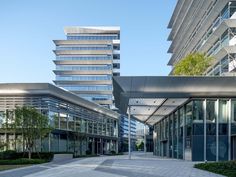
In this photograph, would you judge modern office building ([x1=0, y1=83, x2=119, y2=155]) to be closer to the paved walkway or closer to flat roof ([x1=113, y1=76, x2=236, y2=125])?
flat roof ([x1=113, y1=76, x2=236, y2=125])

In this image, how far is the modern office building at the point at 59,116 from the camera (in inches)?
1834

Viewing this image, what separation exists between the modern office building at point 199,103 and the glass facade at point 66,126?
13.5 meters

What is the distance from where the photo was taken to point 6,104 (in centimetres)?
4703

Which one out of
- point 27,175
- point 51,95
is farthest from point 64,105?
point 27,175

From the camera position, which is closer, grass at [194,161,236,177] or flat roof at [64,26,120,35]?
grass at [194,161,236,177]

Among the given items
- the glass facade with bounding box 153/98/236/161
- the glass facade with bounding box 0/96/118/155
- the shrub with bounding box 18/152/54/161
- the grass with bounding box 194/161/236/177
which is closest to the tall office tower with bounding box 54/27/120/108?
the glass facade with bounding box 0/96/118/155

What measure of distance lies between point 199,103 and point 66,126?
2435 centimetres

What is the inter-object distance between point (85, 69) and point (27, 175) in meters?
92.4

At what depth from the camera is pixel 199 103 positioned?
35.7 m

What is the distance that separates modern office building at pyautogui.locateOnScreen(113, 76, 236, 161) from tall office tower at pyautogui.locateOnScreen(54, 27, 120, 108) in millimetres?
72797

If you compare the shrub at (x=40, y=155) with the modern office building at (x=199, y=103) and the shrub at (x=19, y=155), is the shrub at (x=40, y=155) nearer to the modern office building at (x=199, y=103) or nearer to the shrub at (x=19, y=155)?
the shrub at (x=19, y=155)

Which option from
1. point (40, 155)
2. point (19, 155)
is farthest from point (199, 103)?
point (19, 155)

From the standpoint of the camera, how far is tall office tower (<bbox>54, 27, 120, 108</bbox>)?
366 feet

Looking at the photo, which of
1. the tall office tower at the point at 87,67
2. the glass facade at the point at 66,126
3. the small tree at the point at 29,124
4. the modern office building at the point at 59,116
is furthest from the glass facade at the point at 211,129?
the tall office tower at the point at 87,67
